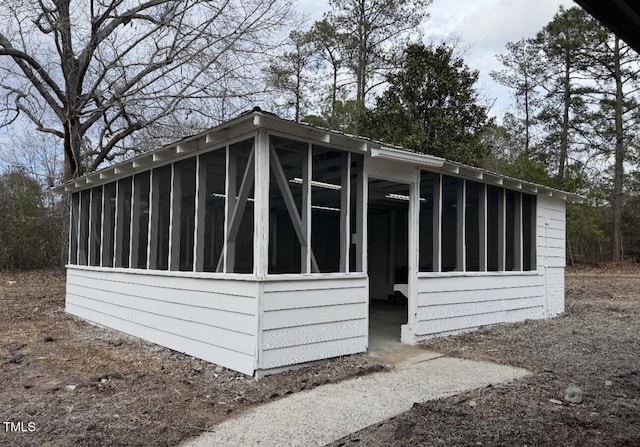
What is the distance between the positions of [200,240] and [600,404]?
14.2ft

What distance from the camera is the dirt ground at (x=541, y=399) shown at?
3375 millimetres

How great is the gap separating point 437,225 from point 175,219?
11.8 feet

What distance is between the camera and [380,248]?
12297 millimetres

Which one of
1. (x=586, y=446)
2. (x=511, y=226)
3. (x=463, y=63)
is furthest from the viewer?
(x=463, y=63)

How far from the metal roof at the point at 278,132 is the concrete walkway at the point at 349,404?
8.15ft

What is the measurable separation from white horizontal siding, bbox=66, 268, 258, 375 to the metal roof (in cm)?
154

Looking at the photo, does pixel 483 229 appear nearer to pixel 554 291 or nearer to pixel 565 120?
pixel 554 291

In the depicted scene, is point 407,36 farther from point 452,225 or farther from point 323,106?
point 452,225

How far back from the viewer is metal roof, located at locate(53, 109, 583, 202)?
5.08 m

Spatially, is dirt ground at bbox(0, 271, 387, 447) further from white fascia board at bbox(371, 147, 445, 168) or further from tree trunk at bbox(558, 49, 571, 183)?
tree trunk at bbox(558, 49, 571, 183)

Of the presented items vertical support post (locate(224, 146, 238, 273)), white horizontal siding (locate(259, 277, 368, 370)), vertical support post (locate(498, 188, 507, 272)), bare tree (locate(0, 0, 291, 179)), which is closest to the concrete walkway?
white horizontal siding (locate(259, 277, 368, 370))

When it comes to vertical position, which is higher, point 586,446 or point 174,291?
point 174,291

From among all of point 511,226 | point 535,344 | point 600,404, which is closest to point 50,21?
point 511,226

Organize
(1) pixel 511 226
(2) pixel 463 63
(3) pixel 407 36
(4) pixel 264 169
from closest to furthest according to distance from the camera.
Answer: (4) pixel 264 169 < (1) pixel 511 226 < (2) pixel 463 63 < (3) pixel 407 36
